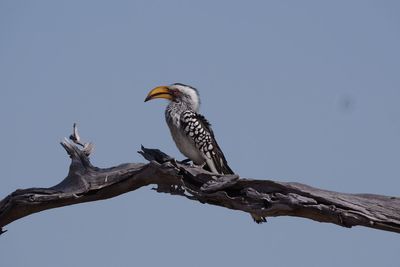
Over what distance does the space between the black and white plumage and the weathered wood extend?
1052 millimetres

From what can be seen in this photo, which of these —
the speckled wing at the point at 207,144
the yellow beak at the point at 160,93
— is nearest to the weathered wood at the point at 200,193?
the speckled wing at the point at 207,144

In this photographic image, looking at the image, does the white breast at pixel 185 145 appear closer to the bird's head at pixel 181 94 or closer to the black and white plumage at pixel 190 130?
the black and white plumage at pixel 190 130

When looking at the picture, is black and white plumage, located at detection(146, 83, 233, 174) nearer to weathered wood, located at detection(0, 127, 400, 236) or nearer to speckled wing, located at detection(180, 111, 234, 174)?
speckled wing, located at detection(180, 111, 234, 174)

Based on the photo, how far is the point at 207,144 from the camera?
770cm

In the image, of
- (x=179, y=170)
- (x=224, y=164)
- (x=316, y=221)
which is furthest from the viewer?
(x=224, y=164)

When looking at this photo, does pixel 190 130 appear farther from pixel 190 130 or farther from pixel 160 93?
pixel 160 93

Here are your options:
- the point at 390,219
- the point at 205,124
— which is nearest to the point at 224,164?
the point at 205,124

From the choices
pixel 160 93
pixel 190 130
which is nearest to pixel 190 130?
pixel 190 130

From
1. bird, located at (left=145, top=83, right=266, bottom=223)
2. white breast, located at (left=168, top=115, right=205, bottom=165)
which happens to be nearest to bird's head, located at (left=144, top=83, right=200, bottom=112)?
bird, located at (left=145, top=83, right=266, bottom=223)

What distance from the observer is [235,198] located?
19.0 ft

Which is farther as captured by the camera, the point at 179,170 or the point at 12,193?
the point at 12,193

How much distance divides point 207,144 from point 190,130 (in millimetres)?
241

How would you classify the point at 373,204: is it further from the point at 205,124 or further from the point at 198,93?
the point at 198,93

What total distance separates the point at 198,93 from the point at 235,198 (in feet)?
9.82
